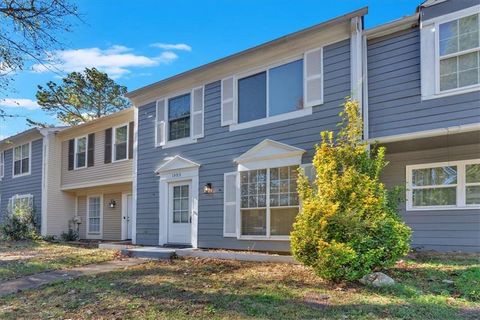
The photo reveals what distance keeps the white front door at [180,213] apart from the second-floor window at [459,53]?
729 centimetres

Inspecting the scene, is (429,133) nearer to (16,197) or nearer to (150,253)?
(150,253)

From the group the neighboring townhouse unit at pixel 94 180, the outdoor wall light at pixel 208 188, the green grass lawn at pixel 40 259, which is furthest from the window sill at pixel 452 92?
the neighboring townhouse unit at pixel 94 180

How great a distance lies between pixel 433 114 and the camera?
8219mm

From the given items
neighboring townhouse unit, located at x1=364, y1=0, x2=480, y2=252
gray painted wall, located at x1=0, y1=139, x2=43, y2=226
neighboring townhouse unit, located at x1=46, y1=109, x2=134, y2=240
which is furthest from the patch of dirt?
gray painted wall, located at x1=0, y1=139, x2=43, y2=226

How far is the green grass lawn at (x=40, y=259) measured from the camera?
960 centimetres

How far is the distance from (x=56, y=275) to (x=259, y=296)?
5156 millimetres

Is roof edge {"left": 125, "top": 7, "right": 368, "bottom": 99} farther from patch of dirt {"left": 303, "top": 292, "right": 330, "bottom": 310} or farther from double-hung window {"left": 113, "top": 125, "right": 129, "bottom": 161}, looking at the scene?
patch of dirt {"left": 303, "top": 292, "right": 330, "bottom": 310}

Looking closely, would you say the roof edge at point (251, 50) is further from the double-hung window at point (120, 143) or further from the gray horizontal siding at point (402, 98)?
the double-hung window at point (120, 143)

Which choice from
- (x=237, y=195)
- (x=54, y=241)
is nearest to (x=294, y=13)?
(x=237, y=195)

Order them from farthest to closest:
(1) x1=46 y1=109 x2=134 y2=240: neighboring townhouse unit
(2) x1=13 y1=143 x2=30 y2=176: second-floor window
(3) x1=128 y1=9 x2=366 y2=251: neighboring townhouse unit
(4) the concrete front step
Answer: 1. (2) x1=13 y1=143 x2=30 y2=176: second-floor window
2. (1) x1=46 y1=109 x2=134 y2=240: neighboring townhouse unit
3. (4) the concrete front step
4. (3) x1=128 y1=9 x2=366 y2=251: neighboring townhouse unit

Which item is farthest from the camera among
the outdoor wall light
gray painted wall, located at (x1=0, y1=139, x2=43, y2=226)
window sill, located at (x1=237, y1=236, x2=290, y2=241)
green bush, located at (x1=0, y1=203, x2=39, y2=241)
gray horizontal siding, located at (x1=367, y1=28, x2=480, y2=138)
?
gray painted wall, located at (x1=0, y1=139, x2=43, y2=226)

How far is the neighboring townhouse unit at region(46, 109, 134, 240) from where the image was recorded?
1565cm

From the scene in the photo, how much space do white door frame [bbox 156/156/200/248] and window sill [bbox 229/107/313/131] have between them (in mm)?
1763

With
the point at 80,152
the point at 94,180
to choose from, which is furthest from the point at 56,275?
the point at 80,152
